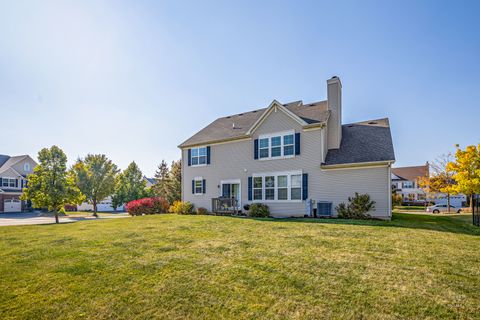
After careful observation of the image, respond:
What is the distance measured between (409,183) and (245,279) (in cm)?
5825

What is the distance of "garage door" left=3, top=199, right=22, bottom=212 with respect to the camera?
37.8 metres

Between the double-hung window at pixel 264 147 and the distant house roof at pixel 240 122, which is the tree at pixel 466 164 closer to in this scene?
the distant house roof at pixel 240 122

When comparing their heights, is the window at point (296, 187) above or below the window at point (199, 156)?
below

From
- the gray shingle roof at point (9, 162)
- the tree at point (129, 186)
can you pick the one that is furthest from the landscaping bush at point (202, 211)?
the gray shingle roof at point (9, 162)

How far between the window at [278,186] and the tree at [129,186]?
27245mm

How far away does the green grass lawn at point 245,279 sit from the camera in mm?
4062

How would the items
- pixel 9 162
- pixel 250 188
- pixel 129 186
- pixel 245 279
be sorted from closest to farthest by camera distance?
pixel 245 279 < pixel 250 188 < pixel 129 186 < pixel 9 162

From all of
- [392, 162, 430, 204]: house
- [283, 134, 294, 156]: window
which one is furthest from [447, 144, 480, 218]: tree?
[392, 162, 430, 204]: house

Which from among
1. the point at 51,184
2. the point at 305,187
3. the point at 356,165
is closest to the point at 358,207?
the point at 356,165

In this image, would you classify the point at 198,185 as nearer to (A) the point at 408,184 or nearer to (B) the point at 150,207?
(B) the point at 150,207

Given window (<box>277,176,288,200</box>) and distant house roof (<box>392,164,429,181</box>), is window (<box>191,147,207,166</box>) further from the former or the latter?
distant house roof (<box>392,164,429,181</box>)

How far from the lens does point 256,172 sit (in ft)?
61.0

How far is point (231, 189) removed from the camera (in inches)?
774

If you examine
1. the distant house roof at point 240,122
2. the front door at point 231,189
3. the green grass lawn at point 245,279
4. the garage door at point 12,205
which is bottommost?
the garage door at point 12,205
